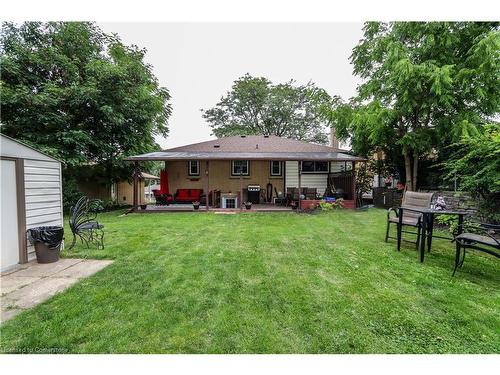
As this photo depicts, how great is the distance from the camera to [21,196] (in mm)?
4141

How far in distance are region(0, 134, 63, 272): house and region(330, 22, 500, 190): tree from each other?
10241 mm

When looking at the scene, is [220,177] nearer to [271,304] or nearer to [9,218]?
[9,218]

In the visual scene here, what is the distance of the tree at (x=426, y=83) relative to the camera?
822 cm

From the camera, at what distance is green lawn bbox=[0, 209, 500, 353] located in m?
2.16

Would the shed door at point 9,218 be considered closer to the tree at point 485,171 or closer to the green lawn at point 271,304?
the green lawn at point 271,304

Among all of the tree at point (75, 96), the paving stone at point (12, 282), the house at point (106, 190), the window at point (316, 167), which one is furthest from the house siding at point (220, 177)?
the paving stone at point (12, 282)

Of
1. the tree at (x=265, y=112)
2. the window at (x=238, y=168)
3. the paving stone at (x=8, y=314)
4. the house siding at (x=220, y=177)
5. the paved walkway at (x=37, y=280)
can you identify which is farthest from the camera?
the tree at (x=265, y=112)

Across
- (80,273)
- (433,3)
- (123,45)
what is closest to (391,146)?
(433,3)

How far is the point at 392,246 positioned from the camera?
5301 millimetres

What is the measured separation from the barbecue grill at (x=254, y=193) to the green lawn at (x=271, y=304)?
8.17m

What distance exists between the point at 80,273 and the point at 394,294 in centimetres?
448

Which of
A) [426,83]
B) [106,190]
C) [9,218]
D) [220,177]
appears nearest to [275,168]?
[220,177]

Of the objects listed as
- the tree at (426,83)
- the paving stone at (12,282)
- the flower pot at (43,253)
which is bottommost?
the paving stone at (12,282)
